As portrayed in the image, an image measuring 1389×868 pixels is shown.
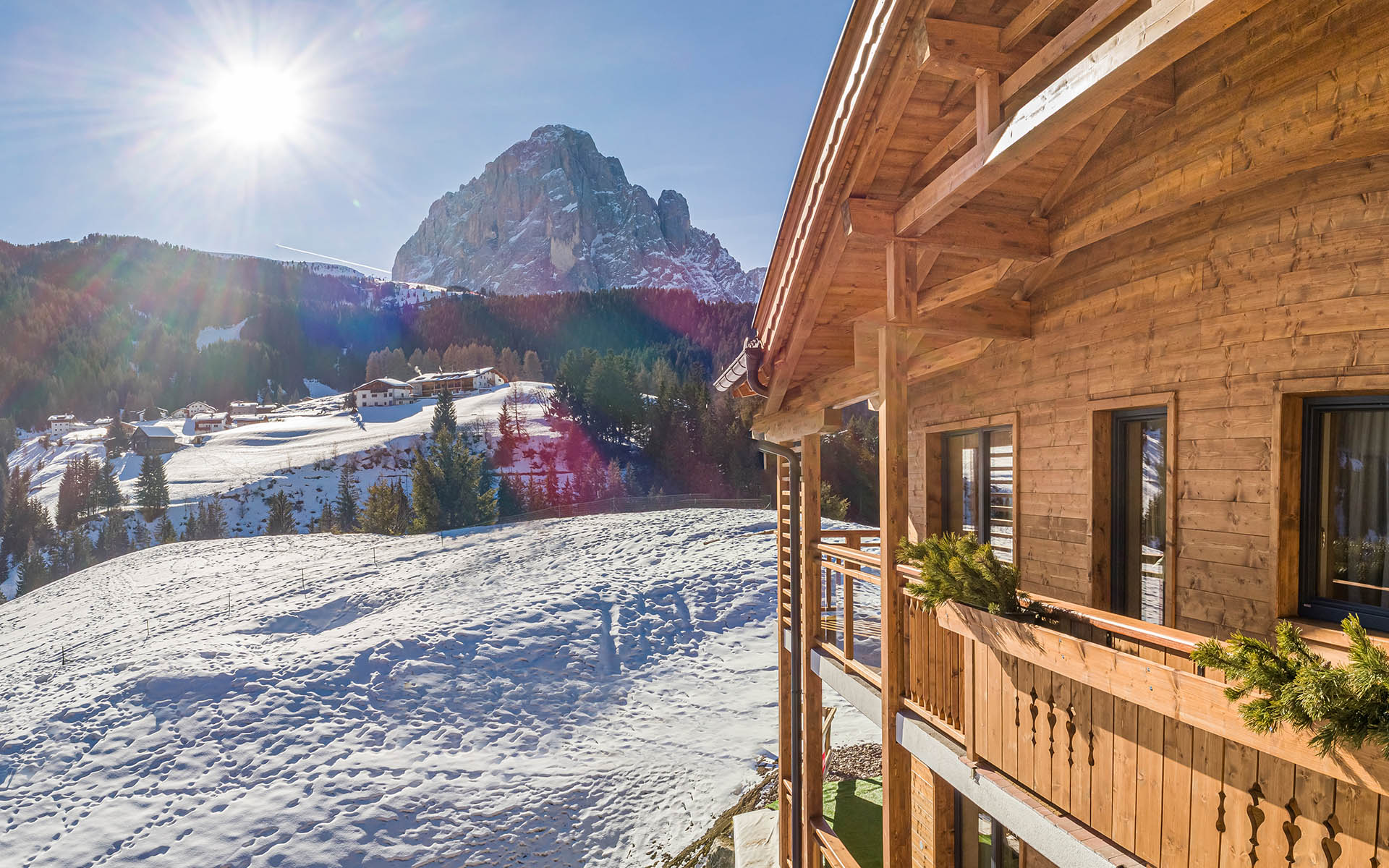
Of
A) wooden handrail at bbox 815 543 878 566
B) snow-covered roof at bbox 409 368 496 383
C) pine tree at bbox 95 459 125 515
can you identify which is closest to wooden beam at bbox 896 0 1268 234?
wooden handrail at bbox 815 543 878 566

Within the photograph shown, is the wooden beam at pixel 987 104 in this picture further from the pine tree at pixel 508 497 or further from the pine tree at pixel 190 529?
the pine tree at pixel 190 529

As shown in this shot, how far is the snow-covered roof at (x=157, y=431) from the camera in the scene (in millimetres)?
74125

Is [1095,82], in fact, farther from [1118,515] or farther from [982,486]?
[982,486]

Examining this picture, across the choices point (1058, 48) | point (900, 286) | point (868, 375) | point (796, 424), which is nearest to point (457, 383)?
point (796, 424)

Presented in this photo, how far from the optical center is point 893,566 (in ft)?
14.3

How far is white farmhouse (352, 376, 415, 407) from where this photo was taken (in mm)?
85562

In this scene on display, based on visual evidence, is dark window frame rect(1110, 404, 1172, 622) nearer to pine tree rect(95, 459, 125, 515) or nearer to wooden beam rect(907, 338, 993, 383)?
wooden beam rect(907, 338, 993, 383)

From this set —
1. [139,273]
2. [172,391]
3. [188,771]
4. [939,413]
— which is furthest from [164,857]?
[139,273]

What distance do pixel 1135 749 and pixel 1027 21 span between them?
10.2ft

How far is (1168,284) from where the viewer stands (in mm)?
3945

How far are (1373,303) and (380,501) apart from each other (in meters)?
44.0

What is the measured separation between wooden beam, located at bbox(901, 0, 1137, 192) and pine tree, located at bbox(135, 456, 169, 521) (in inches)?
2674

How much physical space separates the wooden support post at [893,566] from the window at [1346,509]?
1.90 m

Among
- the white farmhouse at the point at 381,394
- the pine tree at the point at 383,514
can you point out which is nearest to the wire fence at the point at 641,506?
the pine tree at the point at 383,514
